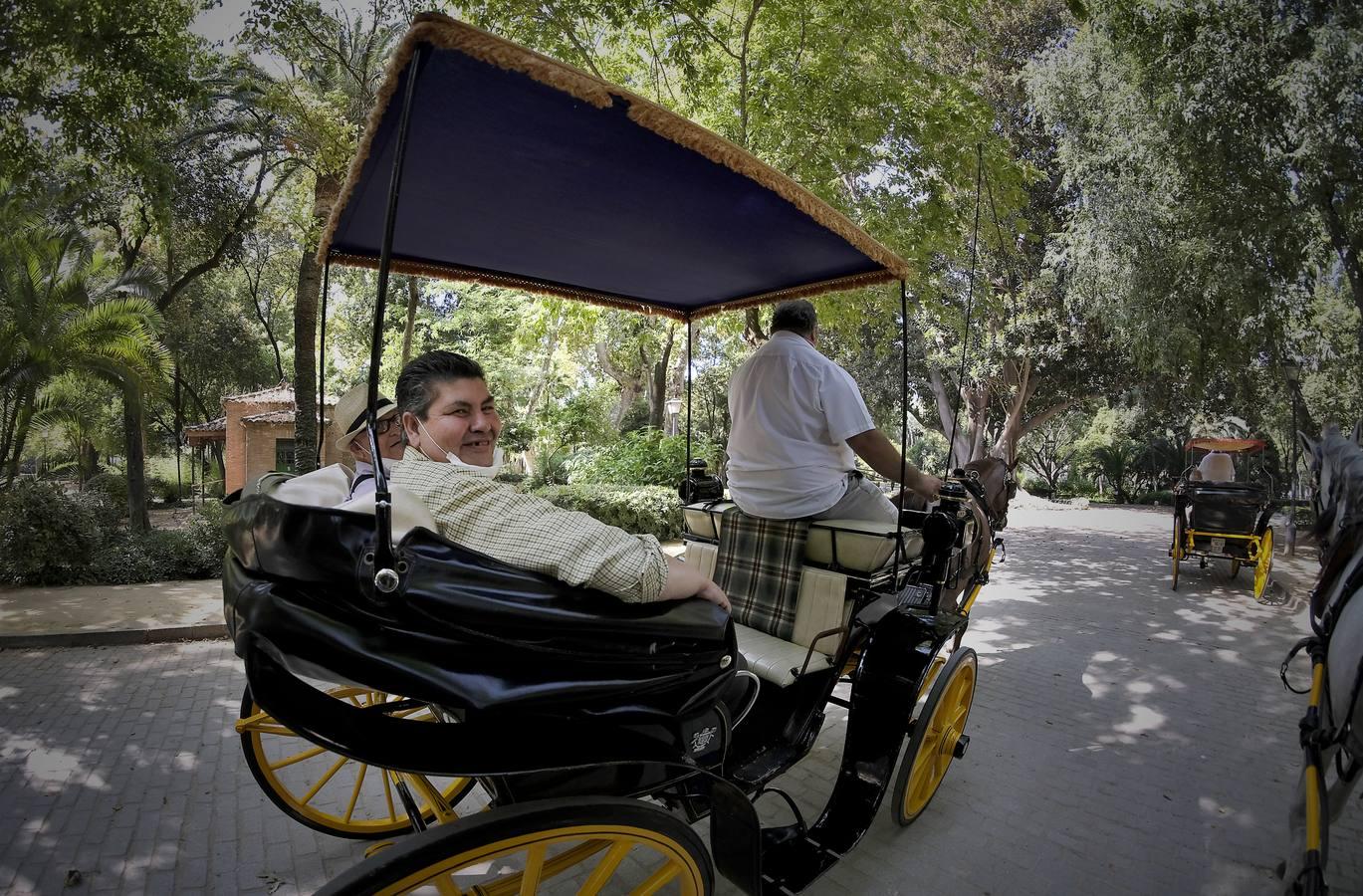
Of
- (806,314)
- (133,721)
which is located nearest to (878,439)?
(806,314)

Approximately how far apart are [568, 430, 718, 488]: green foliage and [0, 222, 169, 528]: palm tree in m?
7.26

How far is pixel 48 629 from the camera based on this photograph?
5863 mm

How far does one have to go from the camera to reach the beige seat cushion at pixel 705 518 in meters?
3.58

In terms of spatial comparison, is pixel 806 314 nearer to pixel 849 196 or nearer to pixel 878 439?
pixel 878 439

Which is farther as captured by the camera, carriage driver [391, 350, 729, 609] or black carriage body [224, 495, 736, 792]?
carriage driver [391, 350, 729, 609]

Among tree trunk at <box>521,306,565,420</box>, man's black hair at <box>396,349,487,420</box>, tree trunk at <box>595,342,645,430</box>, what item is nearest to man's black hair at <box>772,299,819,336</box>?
man's black hair at <box>396,349,487,420</box>

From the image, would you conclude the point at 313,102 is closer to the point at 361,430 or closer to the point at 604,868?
the point at 361,430

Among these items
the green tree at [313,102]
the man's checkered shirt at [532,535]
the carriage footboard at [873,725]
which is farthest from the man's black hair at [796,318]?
the green tree at [313,102]

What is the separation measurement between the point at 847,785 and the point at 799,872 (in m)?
0.45

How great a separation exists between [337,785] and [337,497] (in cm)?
210

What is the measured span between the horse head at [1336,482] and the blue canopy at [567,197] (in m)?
2.17

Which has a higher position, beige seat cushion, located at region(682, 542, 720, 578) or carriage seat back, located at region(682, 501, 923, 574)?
carriage seat back, located at region(682, 501, 923, 574)

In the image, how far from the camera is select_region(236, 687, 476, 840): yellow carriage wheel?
2.65m

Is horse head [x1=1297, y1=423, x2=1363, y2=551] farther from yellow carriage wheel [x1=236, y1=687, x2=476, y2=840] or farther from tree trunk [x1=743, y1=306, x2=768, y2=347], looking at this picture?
tree trunk [x1=743, y1=306, x2=768, y2=347]
